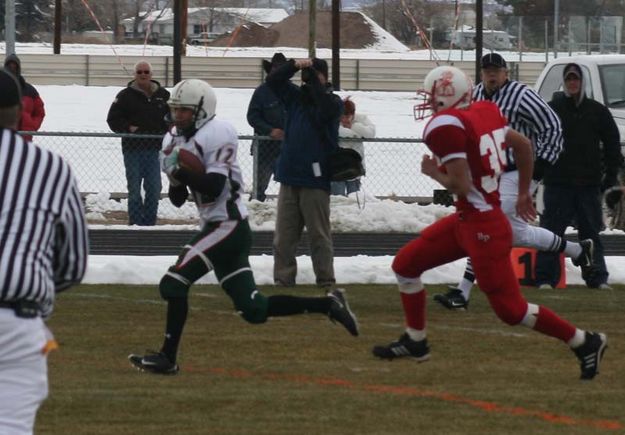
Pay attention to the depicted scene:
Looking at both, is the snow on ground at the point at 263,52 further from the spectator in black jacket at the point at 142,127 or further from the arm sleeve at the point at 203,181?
the arm sleeve at the point at 203,181

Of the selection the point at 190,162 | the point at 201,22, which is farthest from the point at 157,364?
the point at 201,22

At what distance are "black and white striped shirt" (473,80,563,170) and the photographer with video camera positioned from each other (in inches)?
48.8

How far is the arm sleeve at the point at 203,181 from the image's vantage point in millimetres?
8539

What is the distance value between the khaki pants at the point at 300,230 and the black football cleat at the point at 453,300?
50.9 inches

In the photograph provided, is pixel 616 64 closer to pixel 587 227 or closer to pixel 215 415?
pixel 587 227

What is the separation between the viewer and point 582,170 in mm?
12828

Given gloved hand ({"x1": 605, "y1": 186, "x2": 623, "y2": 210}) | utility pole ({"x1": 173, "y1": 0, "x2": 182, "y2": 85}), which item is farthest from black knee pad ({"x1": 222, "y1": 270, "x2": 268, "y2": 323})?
utility pole ({"x1": 173, "y1": 0, "x2": 182, "y2": 85})

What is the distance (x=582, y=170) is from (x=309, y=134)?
7.11 ft

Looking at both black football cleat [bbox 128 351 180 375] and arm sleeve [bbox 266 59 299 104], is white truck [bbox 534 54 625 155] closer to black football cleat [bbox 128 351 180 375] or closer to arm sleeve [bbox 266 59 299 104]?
arm sleeve [bbox 266 59 299 104]

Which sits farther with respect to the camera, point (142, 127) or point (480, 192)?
point (142, 127)

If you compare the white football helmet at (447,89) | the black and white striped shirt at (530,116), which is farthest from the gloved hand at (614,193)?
the white football helmet at (447,89)

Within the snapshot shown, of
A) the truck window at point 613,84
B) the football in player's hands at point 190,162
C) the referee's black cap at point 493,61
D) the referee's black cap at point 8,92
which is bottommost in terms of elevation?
Result: the football in player's hands at point 190,162

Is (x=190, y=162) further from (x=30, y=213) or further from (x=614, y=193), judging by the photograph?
(x=614, y=193)

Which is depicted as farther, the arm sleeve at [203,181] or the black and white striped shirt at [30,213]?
the arm sleeve at [203,181]
